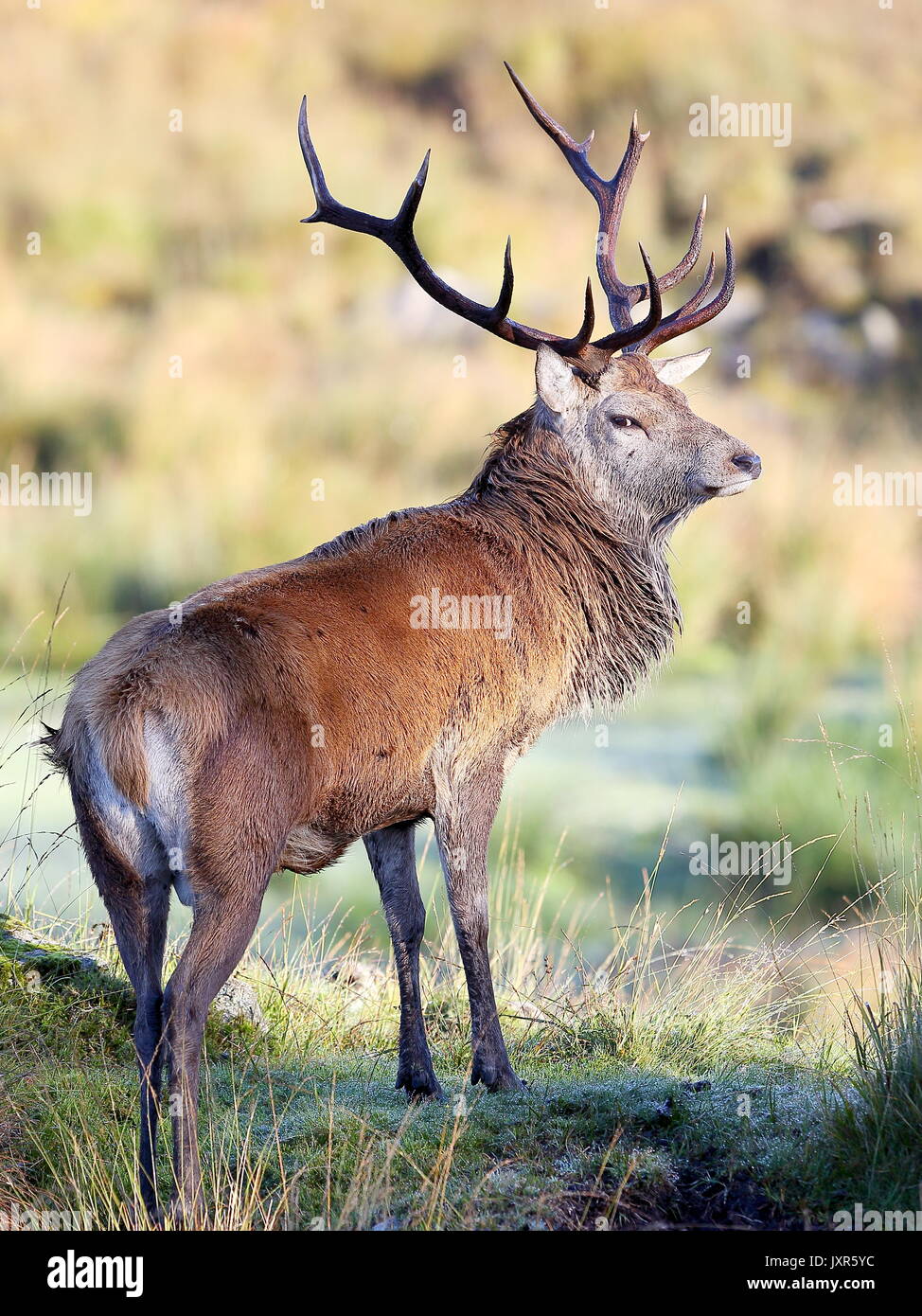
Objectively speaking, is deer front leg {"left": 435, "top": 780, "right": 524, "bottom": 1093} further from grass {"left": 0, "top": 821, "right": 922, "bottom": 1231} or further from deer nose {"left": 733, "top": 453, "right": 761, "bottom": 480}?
deer nose {"left": 733, "top": 453, "right": 761, "bottom": 480}

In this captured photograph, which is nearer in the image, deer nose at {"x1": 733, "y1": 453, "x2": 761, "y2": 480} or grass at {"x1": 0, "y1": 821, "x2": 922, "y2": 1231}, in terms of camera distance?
grass at {"x1": 0, "y1": 821, "x2": 922, "y2": 1231}

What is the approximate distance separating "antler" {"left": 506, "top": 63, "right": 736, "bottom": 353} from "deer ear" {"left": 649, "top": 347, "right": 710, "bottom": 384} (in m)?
0.10

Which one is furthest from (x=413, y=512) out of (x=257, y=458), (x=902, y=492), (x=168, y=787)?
(x=902, y=492)

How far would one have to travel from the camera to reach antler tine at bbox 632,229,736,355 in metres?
6.54

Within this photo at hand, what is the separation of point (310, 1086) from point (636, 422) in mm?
3119

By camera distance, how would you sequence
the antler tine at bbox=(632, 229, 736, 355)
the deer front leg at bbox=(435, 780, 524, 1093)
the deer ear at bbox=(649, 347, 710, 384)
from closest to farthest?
the deer front leg at bbox=(435, 780, 524, 1093)
the antler tine at bbox=(632, 229, 736, 355)
the deer ear at bbox=(649, 347, 710, 384)

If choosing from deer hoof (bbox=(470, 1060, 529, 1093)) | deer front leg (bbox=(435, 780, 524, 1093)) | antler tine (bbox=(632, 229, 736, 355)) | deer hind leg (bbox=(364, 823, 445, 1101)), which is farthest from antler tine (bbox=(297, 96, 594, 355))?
deer hoof (bbox=(470, 1060, 529, 1093))

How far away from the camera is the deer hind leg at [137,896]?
474 centimetres

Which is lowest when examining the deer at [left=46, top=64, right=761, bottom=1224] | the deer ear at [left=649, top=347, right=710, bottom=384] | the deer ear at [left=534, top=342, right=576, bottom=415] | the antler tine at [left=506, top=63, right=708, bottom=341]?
the deer at [left=46, top=64, right=761, bottom=1224]

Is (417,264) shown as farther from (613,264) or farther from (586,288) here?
(613,264)

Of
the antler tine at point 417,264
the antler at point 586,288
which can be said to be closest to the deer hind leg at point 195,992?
the antler at point 586,288

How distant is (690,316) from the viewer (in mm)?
6688

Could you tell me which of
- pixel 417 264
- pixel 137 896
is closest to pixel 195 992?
pixel 137 896

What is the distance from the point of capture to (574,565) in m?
6.19
